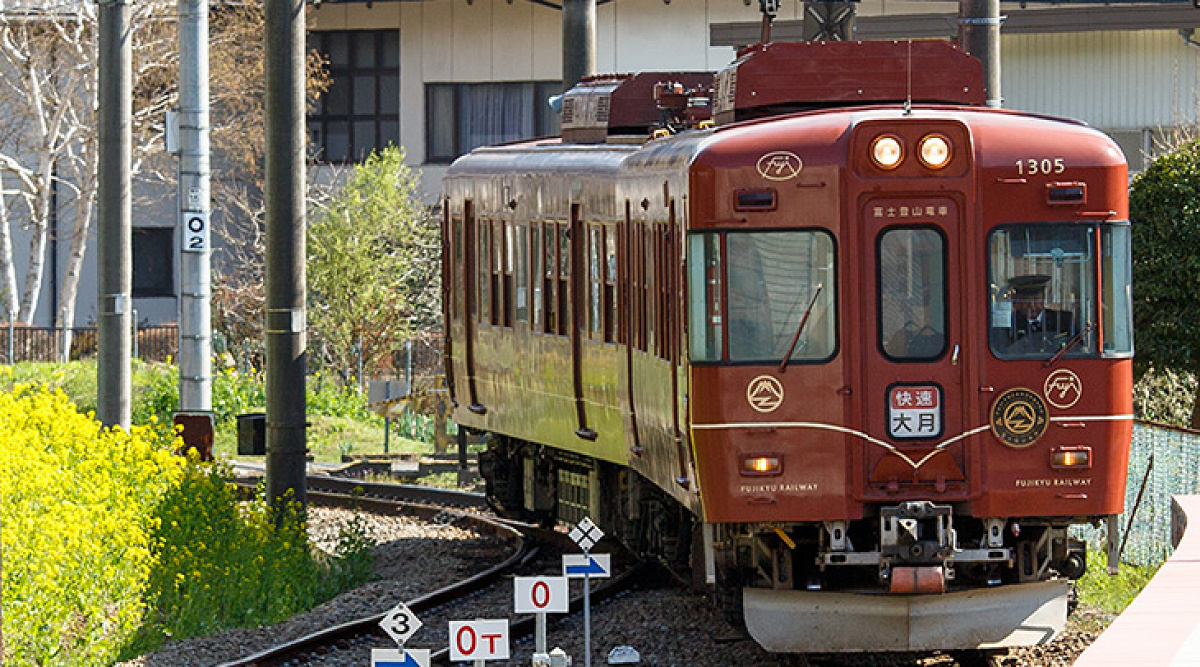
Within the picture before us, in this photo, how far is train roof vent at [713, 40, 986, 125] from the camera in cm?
1340

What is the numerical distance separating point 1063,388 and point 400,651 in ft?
14.0

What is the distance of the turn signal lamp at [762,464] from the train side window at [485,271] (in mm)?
6915

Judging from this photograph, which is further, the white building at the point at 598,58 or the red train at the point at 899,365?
the white building at the point at 598,58

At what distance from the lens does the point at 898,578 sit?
11.6m

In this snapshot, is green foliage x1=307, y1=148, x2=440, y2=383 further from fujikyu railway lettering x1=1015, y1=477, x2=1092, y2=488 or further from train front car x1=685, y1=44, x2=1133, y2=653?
fujikyu railway lettering x1=1015, y1=477, x2=1092, y2=488

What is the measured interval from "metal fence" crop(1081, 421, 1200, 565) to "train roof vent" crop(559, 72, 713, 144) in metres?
4.45

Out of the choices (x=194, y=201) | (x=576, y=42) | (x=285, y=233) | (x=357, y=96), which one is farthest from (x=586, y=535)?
(x=357, y=96)

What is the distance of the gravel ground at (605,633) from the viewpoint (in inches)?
508

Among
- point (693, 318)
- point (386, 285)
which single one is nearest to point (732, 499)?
point (693, 318)

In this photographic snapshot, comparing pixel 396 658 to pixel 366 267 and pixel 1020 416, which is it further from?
pixel 366 267

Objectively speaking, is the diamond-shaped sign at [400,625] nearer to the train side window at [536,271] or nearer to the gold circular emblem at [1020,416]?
the gold circular emblem at [1020,416]

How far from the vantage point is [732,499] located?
11.7 meters

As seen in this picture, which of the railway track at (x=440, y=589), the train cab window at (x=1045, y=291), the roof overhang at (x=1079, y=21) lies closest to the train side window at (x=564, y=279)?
the railway track at (x=440, y=589)

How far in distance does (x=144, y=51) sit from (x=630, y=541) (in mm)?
22789
